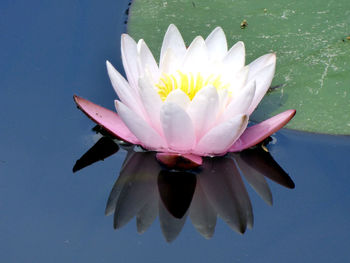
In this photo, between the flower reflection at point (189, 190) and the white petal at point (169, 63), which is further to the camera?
the white petal at point (169, 63)

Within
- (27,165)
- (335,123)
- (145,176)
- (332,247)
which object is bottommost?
(332,247)

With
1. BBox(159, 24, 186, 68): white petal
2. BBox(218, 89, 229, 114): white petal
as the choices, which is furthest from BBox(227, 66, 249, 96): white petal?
BBox(159, 24, 186, 68): white petal

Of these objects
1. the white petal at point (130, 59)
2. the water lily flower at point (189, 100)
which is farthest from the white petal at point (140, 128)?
the white petal at point (130, 59)

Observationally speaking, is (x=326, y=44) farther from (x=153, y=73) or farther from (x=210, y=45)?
(x=153, y=73)

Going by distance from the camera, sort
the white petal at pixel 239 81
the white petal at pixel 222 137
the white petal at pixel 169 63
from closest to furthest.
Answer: the white petal at pixel 222 137
the white petal at pixel 239 81
the white petal at pixel 169 63

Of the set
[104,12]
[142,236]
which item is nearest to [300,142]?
[142,236]

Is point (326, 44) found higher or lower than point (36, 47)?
lower

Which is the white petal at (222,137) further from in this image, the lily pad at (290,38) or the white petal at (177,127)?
the lily pad at (290,38)
